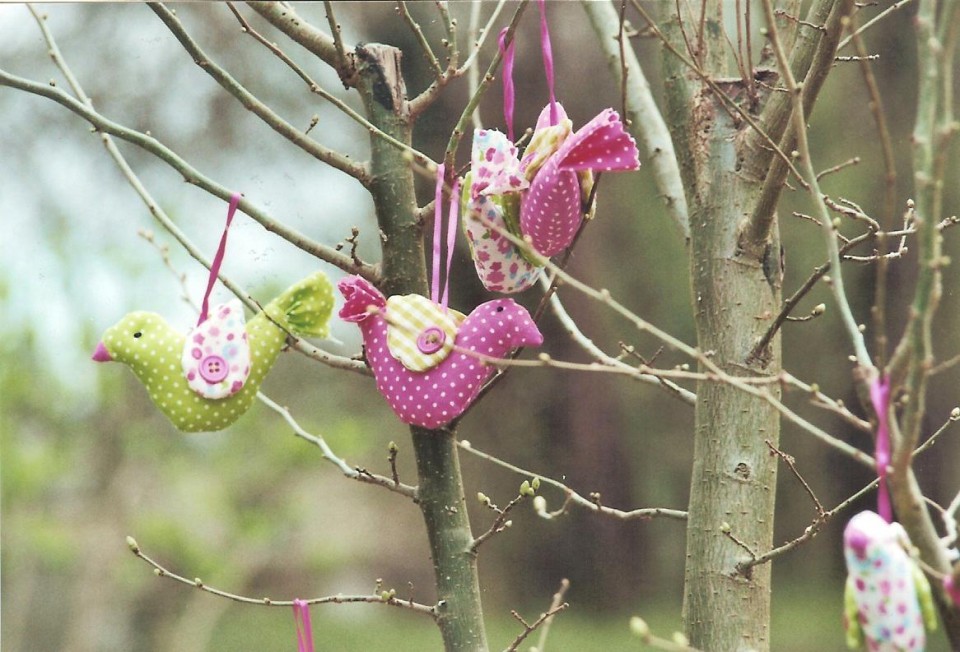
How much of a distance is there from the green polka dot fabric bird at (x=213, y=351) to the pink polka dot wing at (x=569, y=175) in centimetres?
16

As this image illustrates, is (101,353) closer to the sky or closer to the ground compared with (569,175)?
closer to the ground

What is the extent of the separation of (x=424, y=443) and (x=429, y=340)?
0.07 metres

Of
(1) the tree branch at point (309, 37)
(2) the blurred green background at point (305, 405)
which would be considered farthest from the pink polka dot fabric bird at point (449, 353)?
(2) the blurred green background at point (305, 405)

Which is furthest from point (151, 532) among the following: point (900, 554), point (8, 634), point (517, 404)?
point (900, 554)

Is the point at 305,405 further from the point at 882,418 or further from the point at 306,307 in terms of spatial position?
the point at 882,418

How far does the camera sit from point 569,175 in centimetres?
53

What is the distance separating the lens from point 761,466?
0.62 m

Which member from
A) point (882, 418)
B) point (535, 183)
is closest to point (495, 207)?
point (535, 183)

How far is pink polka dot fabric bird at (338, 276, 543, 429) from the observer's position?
57 centimetres

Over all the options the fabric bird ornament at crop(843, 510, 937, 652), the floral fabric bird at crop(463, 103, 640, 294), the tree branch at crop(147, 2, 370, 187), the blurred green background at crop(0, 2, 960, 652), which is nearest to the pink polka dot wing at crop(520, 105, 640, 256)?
the floral fabric bird at crop(463, 103, 640, 294)

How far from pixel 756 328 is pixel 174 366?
373mm

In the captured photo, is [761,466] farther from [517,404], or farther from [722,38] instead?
[517,404]

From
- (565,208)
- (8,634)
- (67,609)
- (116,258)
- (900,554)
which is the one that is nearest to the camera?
(900,554)

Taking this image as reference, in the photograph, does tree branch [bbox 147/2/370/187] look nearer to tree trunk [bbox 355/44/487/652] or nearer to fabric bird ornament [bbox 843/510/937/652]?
tree trunk [bbox 355/44/487/652]
